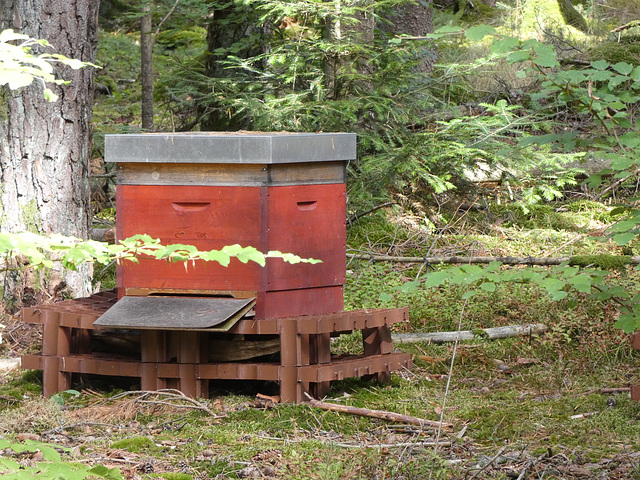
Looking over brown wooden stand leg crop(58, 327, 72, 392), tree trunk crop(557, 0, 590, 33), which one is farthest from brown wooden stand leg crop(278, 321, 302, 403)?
tree trunk crop(557, 0, 590, 33)

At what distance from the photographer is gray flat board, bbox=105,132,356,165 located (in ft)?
13.3

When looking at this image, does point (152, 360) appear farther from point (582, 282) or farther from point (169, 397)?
point (582, 282)

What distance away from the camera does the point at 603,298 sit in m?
3.16

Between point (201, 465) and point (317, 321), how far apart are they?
105 cm

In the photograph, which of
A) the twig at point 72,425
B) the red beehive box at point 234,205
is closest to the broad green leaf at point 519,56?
the red beehive box at point 234,205

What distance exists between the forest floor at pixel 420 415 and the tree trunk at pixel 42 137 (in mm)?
822

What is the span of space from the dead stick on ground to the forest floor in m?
0.03

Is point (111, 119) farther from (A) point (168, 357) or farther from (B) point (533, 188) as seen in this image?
(A) point (168, 357)

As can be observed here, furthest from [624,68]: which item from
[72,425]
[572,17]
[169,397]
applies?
[572,17]

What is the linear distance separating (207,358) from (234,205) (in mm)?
872

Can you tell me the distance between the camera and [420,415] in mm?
4023

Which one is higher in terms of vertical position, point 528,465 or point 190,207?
point 190,207

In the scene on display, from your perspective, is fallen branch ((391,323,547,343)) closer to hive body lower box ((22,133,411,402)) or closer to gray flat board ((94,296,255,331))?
hive body lower box ((22,133,411,402))

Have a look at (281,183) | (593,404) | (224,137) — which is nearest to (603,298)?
(593,404)
